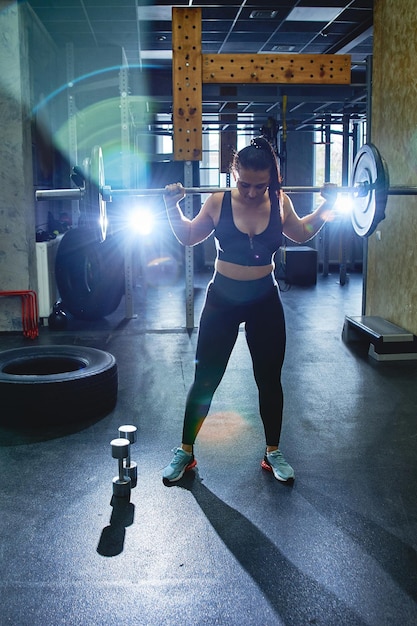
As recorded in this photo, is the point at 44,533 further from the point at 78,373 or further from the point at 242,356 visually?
the point at 242,356

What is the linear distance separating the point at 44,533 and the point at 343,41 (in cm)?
657

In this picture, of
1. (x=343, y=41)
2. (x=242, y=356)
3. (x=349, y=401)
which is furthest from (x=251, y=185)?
(x=343, y=41)

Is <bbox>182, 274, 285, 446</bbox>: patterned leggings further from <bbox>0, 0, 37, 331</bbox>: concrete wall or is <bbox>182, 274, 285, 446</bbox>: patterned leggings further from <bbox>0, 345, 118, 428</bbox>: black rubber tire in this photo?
<bbox>0, 0, 37, 331</bbox>: concrete wall

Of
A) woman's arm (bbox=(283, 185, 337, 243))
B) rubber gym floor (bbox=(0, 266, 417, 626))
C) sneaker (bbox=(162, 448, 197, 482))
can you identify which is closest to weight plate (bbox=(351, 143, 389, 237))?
woman's arm (bbox=(283, 185, 337, 243))

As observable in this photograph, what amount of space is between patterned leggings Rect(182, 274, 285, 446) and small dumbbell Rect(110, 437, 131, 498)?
0.31 meters

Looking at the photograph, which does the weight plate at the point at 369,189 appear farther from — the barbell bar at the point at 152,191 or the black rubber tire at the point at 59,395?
the black rubber tire at the point at 59,395

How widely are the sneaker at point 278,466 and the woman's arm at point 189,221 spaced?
0.82 m

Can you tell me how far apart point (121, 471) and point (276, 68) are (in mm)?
3058

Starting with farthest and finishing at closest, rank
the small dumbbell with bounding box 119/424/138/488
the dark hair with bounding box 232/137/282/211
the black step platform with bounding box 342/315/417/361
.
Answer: the black step platform with bounding box 342/315/417/361
the small dumbbell with bounding box 119/424/138/488
the dark hair with bounding box 232/137/282/211

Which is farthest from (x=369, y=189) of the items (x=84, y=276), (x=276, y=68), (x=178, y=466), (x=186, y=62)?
(x=84, y=276)

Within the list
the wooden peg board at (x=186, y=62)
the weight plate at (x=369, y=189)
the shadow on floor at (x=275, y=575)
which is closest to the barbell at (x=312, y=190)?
the weight plate at (x=369, y=189)

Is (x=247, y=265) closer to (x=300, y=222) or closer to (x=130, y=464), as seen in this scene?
(x=300, y=222)

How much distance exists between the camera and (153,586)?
161cm

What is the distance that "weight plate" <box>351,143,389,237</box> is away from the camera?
2465 mm
